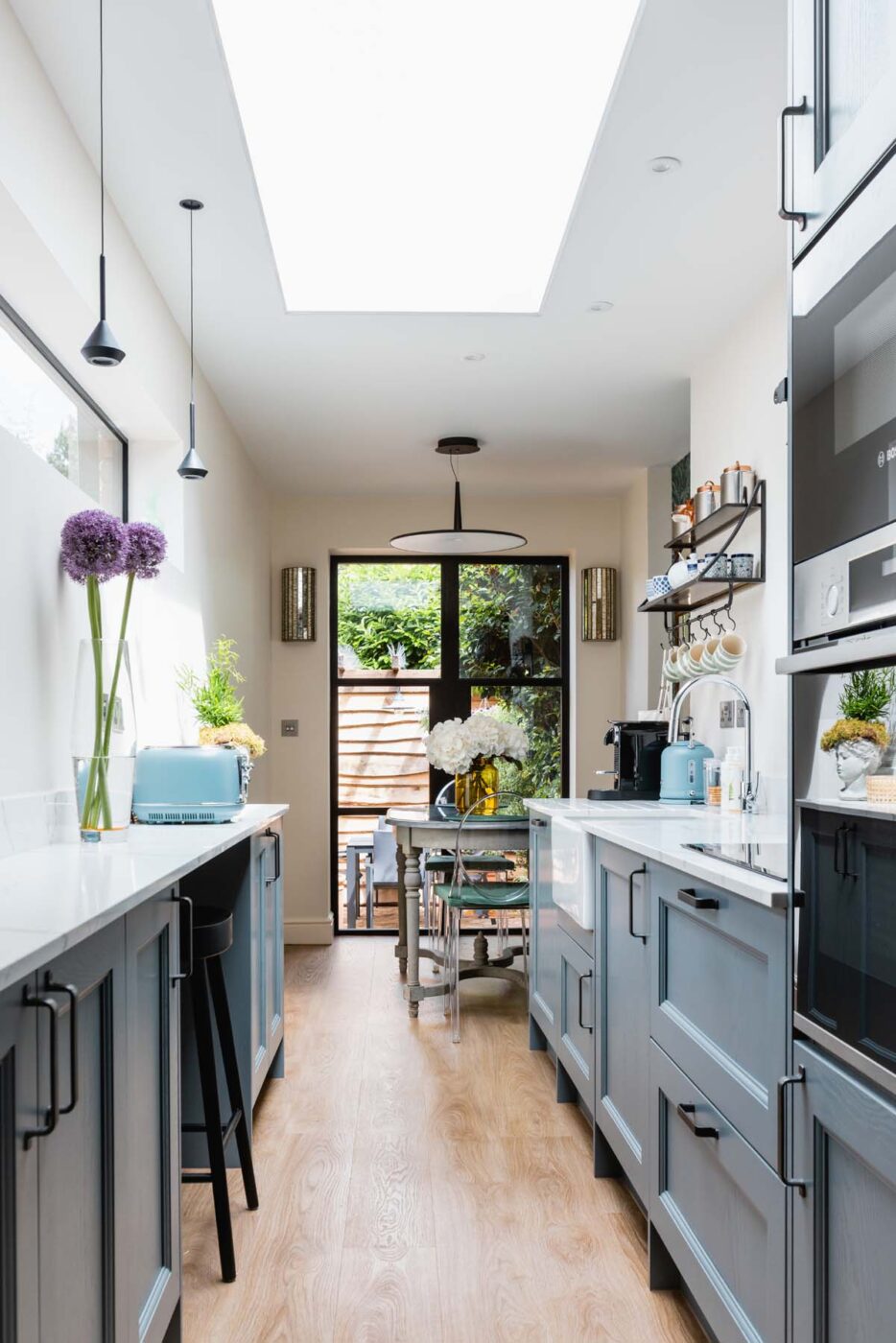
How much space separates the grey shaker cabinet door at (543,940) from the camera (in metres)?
3.38

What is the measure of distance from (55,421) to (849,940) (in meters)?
2.46

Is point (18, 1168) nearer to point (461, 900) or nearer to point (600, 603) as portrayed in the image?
point (461, 900)

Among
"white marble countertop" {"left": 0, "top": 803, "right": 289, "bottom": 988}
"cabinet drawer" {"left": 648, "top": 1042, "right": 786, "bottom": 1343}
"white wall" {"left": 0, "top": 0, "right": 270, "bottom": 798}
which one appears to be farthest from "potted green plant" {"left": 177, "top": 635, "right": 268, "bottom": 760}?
"cabinet drawer" {"left": 648, "top": 1042, "right": 786, "bottom": 1343}

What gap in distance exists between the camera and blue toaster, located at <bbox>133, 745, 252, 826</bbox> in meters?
2.87

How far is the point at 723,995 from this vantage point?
1726mm

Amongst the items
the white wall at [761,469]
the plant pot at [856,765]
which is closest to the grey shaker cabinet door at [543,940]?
the white wall at [761,469]

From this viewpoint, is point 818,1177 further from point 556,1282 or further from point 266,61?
point 266,61

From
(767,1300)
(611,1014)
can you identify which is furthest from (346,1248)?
(767,1300)

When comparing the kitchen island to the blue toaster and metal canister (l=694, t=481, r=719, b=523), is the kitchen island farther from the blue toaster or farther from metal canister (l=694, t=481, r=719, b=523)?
metal canister (l=694, t=481, r=719, b=523)

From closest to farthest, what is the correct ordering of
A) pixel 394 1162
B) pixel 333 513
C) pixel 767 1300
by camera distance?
pixel 767 1300
pixel 394 1162
pixel 333 513

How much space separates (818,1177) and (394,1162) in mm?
1713

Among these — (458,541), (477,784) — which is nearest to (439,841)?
(477,784)

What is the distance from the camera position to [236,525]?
4949mm

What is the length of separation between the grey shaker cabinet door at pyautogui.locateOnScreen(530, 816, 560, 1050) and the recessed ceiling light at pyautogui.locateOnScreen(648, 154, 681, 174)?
1936 millimetres
